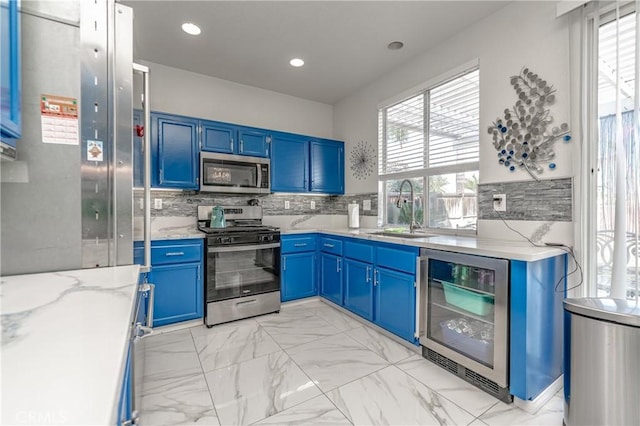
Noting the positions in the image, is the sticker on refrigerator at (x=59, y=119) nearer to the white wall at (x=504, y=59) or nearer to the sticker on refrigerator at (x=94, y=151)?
the sticker on refrigerator at (x=94, y=151)

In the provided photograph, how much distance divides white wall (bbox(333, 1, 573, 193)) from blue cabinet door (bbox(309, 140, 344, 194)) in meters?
1.22

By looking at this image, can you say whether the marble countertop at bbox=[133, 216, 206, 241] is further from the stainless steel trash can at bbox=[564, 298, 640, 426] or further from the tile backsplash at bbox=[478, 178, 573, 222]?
the stainless steel trash can at bbox=[564, 298, 640, 426]

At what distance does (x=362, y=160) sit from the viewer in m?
3.89

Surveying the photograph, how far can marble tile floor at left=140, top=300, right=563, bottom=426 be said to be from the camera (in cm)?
165

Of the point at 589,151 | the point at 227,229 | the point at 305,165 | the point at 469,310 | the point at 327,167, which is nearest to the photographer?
the point at 589,151

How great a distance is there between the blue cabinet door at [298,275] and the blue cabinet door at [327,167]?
100 centimetres

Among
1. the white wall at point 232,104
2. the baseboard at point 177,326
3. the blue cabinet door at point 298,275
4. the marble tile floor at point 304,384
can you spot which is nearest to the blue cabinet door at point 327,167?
the white wall at point 232,104

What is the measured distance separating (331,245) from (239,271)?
1075 millimetres

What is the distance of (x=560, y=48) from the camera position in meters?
2.02

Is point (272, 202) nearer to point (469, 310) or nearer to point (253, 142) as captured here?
point (253, 142)

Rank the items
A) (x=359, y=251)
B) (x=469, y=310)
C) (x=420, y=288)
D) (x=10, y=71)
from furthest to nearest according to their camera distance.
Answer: (x=359, y=251) < (x=420, y=288) < (x=469, y=310) < (x=10, y=71)

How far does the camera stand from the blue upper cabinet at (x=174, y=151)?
2.92 meters

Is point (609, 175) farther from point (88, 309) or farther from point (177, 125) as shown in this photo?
point (177, 125)

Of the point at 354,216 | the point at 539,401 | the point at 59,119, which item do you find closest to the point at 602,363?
the point at 539,401
